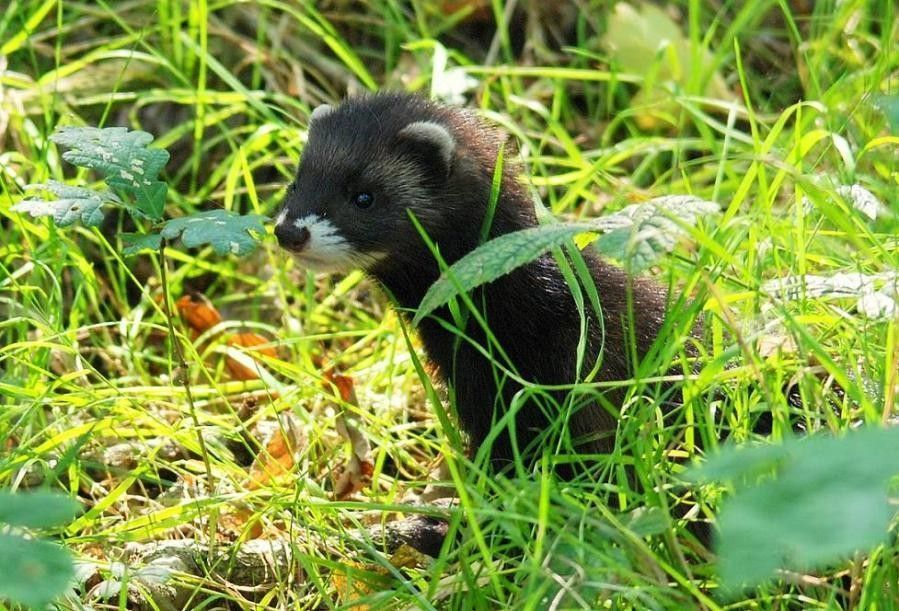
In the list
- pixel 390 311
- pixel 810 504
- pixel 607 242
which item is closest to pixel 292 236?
pixel 390 311

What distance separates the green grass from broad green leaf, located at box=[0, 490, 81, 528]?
0.87m

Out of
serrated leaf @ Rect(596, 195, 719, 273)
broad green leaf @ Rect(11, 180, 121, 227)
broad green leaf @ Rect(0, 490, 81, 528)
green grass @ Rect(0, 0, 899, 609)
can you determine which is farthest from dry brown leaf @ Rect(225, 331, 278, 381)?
broad green leaf @ Rect(0, 490, 81, 528)

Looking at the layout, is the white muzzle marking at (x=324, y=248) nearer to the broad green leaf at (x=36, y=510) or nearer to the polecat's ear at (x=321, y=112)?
the polecat's ear at (x=321, y=112)

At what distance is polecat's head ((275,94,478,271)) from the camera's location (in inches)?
138

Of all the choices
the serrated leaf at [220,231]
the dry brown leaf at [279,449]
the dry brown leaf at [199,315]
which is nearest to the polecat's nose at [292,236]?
the serrated leaf at [220,231]

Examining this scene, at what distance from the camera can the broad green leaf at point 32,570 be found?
1841 mm

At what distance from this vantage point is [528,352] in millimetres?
3441

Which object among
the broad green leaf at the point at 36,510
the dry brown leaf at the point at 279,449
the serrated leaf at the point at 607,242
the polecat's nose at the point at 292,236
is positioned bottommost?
the dry brown leaf at the point at 279,449

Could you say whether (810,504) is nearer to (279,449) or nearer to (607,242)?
(607,242)

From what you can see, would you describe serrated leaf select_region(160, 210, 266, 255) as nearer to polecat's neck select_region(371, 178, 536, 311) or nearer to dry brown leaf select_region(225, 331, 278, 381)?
polecat's neck select_region(371, 178, 536, 311)

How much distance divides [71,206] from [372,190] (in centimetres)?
89

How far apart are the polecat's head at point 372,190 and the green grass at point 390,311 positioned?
392 mm

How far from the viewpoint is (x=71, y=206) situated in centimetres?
303

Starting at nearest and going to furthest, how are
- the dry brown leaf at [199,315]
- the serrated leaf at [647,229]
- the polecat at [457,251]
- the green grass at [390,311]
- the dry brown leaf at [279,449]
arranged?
the serrated leaf at [647,229] < the green grass at [390,311] < the polecat at [457,251] < the dry brown leaf at [279,449] < the dry brown leaf at [199,315]
